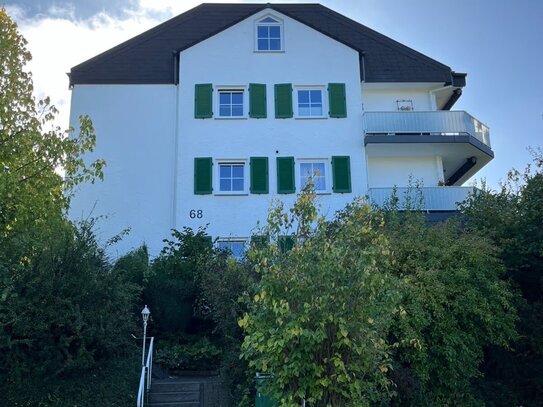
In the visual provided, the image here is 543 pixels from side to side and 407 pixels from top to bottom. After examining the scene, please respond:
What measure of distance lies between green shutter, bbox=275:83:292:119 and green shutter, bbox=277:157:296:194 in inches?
68.7

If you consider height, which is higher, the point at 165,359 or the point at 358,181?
the point at 358,181

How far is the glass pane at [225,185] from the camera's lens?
68.3ft

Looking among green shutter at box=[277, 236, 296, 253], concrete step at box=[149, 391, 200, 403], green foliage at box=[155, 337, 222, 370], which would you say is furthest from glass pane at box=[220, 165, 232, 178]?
green shutter at box=[277, 236, 296, 253]

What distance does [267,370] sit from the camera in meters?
7.69

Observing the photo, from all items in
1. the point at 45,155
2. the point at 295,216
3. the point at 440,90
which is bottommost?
the point at 295,216

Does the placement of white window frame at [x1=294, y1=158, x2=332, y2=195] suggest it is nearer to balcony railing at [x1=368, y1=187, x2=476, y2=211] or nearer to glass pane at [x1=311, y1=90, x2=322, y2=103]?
balcony railing at [x1=368, y1=187, x2=476, y2=211]

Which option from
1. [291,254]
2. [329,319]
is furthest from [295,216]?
[329,319]

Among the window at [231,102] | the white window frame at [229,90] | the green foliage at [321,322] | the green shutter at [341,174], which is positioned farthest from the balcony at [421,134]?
the green foliage at [321,322]

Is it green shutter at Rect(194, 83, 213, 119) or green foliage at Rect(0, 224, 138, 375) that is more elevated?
green shutter at Rect(194, 83, 213, 119)

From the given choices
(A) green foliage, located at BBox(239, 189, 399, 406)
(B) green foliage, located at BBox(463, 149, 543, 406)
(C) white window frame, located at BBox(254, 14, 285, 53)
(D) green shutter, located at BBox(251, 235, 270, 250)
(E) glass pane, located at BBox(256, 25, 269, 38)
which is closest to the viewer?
(A) green foliage, located at BBox(239, 189, 399, 406)

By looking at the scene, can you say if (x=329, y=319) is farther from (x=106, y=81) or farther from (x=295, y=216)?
(x=106, y=81)

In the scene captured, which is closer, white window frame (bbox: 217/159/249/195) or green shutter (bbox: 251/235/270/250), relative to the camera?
green shutter (bbox: 251/235/270/250)

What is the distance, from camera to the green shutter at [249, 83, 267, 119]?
70.4 feet

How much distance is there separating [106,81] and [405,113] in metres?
11.3
